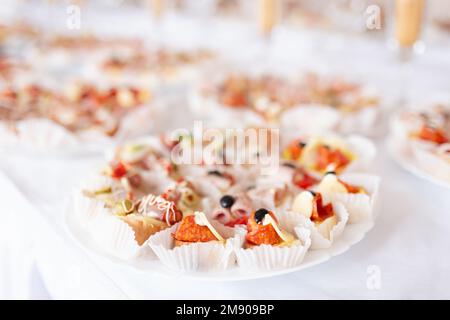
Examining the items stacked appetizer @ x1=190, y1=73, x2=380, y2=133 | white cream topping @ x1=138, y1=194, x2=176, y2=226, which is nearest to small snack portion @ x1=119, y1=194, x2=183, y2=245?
white cream topping @ x1=138, y1=194, x2=176, y2=226

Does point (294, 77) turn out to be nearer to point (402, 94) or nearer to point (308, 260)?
point (402, 94)

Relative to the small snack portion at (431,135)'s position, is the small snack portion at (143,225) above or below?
below

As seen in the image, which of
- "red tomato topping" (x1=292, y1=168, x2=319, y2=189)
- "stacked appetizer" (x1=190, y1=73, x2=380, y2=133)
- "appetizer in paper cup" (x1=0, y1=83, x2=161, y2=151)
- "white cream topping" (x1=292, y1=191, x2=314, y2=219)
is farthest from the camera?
"stacked appetizer" (x1=190, y1=73, x2=380, y2=133)

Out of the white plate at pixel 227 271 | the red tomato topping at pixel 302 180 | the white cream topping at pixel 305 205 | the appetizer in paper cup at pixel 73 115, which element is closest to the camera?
the white plate at pixel 227 271

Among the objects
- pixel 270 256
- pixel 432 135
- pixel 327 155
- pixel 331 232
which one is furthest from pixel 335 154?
pixel 270 256

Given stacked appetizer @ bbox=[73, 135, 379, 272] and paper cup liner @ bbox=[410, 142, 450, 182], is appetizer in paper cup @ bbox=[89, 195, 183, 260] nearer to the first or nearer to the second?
stacked appetizer @ bbox=[73, 135, 379, 272]

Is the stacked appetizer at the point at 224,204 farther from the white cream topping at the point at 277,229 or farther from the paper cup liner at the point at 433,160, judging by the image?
the paper cup liner at the point at 433,160

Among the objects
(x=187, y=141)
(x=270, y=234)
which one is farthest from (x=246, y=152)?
(x=270, y=234)

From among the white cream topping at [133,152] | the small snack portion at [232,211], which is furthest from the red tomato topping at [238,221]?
the white cream topping at [133,152]
